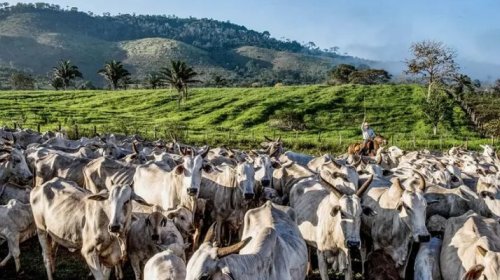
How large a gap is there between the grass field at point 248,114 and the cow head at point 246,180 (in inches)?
1088

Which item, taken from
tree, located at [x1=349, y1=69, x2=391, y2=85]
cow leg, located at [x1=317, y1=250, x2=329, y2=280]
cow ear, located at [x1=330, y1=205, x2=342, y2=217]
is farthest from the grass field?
cow ear, located at [x1=330, y1=205, x2=342, y2=217]

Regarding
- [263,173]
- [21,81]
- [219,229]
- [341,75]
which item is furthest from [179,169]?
[21,81]

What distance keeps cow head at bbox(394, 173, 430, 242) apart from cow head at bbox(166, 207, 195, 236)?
376 centimetres

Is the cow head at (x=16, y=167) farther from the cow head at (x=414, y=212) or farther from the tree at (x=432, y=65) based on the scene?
the tree at (x=432, y=65)

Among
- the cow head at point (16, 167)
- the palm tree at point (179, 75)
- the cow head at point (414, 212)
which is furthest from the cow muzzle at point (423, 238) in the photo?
the palm tree at point (179, 75)

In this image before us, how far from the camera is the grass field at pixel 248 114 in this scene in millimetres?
44812

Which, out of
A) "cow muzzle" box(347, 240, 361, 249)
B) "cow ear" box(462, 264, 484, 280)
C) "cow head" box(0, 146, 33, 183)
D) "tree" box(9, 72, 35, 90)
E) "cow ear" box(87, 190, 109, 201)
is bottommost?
"tree" box(9, 72, 35, 90)

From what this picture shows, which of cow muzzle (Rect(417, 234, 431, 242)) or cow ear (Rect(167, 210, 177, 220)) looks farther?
cow ear (Rect(167, 210, 177, 220))

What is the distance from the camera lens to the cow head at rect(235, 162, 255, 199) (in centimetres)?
1202

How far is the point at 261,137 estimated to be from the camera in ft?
146

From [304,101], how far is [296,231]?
176ft

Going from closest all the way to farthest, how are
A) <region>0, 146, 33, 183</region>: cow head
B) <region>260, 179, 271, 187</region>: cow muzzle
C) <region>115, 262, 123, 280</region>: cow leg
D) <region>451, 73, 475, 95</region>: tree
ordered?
<region>115, 262, 123, 280</region>: cow leg → <region>260, 179, 271, 187</region>: cow muzzle → <region>0, 146, 33, 183</region>: cow head → <region>451, 73, 475, 95</region>: tree

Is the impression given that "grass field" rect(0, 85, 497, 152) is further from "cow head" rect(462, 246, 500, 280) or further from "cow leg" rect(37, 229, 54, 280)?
"cow head" rect(462, 246, 500, 280)

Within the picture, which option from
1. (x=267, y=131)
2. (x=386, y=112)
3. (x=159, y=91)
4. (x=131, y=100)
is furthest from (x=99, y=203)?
(x=159, y=91)
